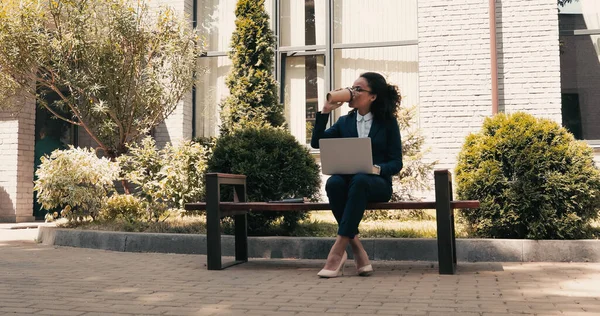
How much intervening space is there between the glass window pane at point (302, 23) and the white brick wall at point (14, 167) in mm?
4780

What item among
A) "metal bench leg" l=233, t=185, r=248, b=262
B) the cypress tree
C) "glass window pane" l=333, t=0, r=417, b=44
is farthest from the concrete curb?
"glass window pane" l=333, t=0, r=417, b=44

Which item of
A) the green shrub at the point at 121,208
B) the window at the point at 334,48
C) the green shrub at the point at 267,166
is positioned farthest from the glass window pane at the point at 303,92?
the green shrub at the point at 267,166

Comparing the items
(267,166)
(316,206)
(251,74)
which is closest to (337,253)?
(316,206)

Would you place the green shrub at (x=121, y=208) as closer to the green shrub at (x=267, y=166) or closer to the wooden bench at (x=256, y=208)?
the green shrub at (x=267, y=166)

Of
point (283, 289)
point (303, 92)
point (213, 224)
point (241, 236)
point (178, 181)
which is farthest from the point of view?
point (303, 92)

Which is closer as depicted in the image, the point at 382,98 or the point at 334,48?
the point at 382,98

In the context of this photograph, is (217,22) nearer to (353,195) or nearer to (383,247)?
(383,247)

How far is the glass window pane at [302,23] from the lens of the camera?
452 inches

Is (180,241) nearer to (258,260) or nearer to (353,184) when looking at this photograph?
(258,260)

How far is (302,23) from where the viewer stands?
38.0 ft

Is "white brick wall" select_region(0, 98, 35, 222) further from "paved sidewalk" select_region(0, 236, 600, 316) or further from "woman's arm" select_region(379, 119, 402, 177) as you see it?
"woman's arm" select_region(379, 119, 402, 177)

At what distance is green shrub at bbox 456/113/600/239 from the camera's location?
6348 mm

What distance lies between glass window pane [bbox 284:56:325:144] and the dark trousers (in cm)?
605

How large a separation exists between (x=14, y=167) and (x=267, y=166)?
21.7 ft
